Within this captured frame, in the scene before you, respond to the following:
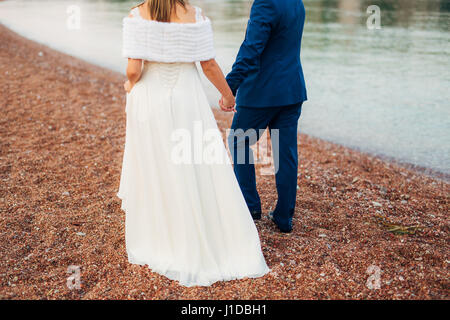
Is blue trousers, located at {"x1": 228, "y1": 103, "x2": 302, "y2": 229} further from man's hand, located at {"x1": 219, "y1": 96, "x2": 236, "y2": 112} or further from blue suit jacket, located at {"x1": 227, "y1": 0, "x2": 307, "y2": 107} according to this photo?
man's hand, located at {"x1": 219, "y1": 96, "x2": 236, "y2": 112}

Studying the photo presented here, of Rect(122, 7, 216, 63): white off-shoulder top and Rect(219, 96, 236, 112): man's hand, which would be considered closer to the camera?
Rect(122, 7, 216, 63): white off-shoulder top

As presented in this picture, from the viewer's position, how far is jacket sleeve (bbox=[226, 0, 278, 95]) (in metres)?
3.23

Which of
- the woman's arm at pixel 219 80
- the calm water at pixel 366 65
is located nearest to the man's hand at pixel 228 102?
the woman's arm at pixel 219 80

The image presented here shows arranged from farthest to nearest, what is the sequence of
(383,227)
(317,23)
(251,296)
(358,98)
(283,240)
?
(317,23) < (358,98) < (383,227) < (283,240) < (251,296)

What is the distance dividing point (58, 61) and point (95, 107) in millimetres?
5465

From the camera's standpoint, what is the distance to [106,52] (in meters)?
15.1

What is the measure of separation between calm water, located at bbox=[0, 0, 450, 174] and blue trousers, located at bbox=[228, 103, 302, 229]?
356 cm

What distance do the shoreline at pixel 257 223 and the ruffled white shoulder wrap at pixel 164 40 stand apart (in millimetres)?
1597

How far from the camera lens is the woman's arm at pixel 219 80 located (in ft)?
9.87

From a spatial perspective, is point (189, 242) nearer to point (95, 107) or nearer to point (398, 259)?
point (398, 259)

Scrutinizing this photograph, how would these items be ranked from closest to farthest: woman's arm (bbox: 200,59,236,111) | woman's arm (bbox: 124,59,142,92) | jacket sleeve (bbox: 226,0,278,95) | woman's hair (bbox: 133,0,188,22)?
woman's hair (bbox: 133,0,188,22) < woman's arm (bbox: 124,59,142,92) < woman's arm (bbox: 200,59,236,111) < jacket sleeve (bbox: 226,0,278,95)

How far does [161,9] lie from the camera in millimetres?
2771

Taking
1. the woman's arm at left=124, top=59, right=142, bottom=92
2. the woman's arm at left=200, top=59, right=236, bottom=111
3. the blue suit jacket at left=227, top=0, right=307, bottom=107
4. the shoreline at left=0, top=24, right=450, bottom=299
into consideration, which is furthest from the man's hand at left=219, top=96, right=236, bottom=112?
the shoreline at left=0, top=24, right=450, bottom=299

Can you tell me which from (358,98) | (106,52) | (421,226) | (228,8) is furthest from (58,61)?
(228,8)
